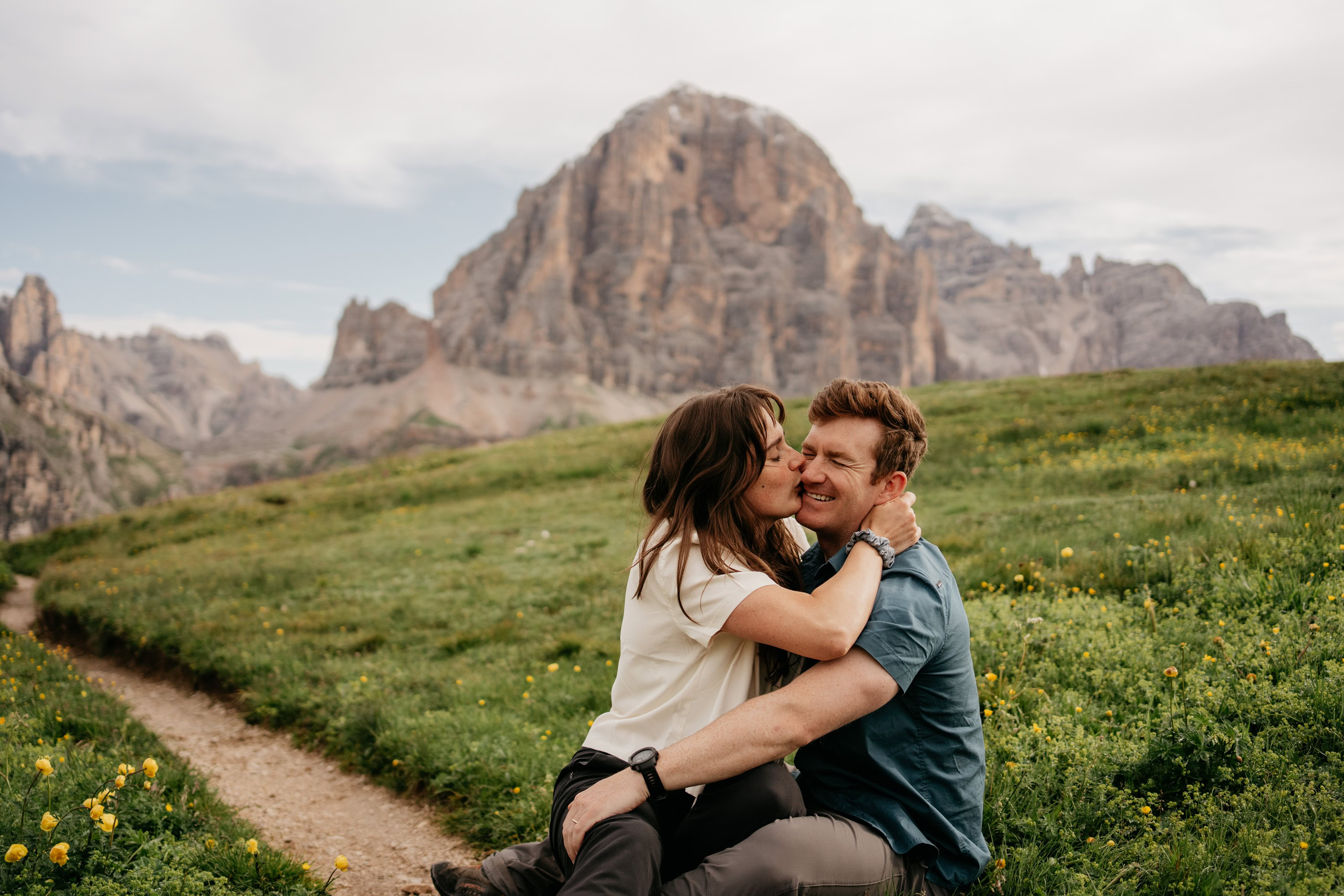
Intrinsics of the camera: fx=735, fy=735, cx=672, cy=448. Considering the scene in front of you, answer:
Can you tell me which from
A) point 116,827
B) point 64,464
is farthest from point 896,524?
point 64,464

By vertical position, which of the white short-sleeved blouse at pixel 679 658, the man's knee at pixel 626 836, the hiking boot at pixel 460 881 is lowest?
the hiking boot at pixel 460 881

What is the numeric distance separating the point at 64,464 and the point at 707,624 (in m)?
161

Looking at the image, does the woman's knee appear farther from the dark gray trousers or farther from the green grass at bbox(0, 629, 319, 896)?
the green grass at bbox(0, 629, 319, 896)

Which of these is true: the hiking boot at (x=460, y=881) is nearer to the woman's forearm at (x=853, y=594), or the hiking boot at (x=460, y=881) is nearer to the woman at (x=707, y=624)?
the woman at (x=707, y=624)

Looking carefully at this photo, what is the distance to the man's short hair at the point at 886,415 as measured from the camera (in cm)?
360

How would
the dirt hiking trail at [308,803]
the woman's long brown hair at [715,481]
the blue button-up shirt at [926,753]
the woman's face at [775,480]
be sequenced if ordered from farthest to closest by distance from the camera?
the dirt hiking trail at [308,803] → the woman's face at [775,480] → the woman's long brown hair at [715,481] → the blue button-up shirt at [926,753]

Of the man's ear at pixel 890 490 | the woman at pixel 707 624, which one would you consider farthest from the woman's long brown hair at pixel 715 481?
the man's ear at pixel 890 490

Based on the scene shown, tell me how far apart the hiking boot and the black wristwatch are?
1.15 metres

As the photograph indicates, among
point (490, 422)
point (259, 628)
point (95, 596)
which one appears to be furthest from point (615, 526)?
point (490, 422)

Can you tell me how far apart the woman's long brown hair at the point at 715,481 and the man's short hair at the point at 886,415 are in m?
0.33

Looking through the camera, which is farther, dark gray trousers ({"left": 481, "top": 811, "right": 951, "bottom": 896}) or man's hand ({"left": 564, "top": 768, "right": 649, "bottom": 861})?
man's hand ({"left": 564, "top": 768, "right": 649, "bottom": 861})

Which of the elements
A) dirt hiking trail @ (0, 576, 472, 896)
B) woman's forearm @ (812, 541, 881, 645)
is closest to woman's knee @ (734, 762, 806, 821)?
woman's forearm @ (812, 541, 881, 645)

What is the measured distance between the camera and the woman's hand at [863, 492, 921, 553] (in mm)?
3508

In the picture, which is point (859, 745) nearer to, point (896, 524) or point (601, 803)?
point (896, 524)
